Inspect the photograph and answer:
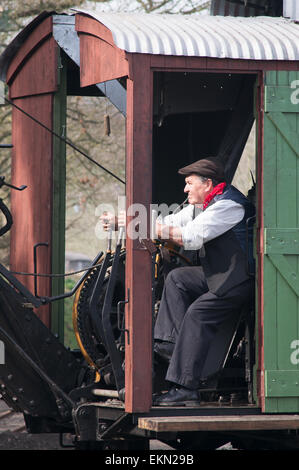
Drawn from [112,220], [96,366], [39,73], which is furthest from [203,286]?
[39,73]

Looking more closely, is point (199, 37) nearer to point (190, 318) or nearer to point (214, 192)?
point (214, 192)

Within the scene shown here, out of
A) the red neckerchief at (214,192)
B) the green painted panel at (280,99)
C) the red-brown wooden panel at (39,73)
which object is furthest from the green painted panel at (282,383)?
the red-brown wooden panel at (39,73)

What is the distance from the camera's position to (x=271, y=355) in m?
6.04

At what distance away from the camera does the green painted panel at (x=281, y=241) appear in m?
6.04

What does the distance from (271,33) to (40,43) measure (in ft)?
7.93

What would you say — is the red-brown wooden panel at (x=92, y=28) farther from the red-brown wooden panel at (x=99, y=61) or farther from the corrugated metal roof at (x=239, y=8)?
the corrugated metal roof at (x=239, y=8)

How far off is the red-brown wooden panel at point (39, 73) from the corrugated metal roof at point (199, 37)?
1.43 metres

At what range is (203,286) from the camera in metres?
6.56

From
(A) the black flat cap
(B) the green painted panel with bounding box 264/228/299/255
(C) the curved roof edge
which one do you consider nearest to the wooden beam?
(B) the green painted panel with bounding box 264/228/299/255

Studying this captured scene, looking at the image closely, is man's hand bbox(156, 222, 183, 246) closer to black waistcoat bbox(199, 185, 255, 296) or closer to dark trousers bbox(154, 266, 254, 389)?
black waistcoat bbox(199, 185, 255, 296)

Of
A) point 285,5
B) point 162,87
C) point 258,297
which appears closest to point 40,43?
point 162,87

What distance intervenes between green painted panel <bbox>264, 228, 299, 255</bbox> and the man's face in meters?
0.69

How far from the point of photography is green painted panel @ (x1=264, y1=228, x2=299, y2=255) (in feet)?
19.8

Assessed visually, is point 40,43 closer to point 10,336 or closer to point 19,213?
point 19,213
